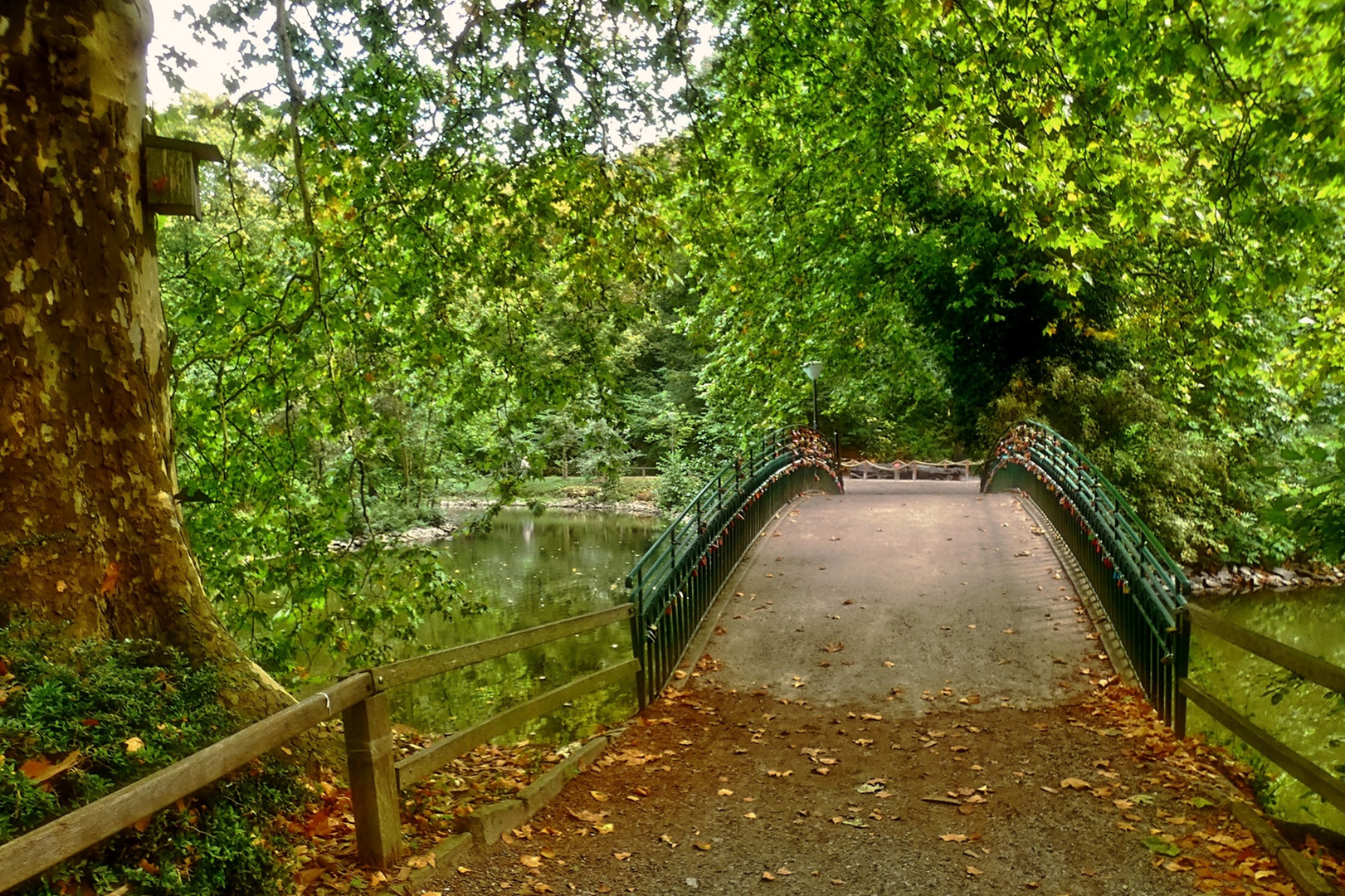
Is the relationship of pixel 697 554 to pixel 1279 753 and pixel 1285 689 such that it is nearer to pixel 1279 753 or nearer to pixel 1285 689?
pixel 1285 689

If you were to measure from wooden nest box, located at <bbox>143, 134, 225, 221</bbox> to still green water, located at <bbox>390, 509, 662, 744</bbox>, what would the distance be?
153 inches

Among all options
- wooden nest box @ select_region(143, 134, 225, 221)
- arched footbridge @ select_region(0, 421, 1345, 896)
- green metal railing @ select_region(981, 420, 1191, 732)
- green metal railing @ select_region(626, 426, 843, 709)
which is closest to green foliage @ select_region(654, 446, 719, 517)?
green metal railing @ select_region(626, 426, 843, 709)

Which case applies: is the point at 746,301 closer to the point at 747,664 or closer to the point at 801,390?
the point at 801,390

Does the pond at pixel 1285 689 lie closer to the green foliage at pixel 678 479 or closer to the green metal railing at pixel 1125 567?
the green metal railing at pixel 1125 567

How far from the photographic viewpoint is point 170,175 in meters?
4.27

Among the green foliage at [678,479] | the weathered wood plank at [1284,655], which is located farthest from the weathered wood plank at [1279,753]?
the green foliage at [678,479]

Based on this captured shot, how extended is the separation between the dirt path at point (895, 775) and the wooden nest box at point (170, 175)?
3254 millimetres

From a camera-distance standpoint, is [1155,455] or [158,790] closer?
[158,790]

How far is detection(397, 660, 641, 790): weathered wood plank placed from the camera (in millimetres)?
3980

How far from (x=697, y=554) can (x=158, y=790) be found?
261 inches

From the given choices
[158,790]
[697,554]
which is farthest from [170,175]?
[697,554]

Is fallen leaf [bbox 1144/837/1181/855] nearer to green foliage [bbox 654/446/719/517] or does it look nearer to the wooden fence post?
the wooden fence post

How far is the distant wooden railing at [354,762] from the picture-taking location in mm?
2230

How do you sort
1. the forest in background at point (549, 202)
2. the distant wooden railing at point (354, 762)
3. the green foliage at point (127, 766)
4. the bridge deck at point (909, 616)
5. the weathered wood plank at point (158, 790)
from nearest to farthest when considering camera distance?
1. the weathered wood plank at point (158, 790)
2. the distant wooden railing at point (354, 762)
3. the green foliage at point (127, 766)
4. the forest in background at point (549, 202)
5. the bridge deck at point (909, 616)
